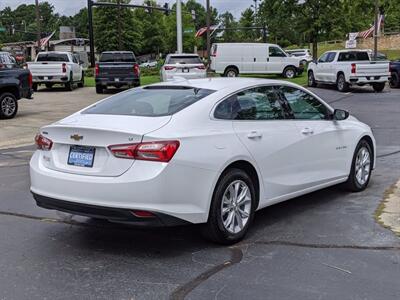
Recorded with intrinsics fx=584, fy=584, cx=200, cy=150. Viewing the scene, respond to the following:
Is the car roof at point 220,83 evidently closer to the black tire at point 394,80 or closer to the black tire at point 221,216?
the black tire at point 221,216

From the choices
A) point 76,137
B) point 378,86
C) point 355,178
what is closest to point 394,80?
point 378,86

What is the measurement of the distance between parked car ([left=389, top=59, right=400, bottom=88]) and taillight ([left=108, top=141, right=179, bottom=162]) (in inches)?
959

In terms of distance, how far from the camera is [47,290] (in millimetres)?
4254

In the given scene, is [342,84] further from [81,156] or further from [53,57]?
[81,156]

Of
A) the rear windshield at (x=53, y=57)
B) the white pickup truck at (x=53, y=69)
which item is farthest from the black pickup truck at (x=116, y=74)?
the rear windshield at (x=53, y=57)

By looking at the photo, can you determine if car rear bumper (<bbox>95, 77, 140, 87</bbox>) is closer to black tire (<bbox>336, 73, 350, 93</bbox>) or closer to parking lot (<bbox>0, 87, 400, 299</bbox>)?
black tire (<bbox>336, 73, 350, 93</bbox>)

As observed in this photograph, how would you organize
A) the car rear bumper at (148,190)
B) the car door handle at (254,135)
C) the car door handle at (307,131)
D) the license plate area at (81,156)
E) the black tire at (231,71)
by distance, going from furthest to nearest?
the black tire at (231,71)
the car door handle at (307,131)
the car door handle at (254,135)
the license plate area at (81,156)
the car rear bumper at (148,190)

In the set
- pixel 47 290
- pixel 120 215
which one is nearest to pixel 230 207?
pixel 120 215

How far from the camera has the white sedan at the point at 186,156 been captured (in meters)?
4.75

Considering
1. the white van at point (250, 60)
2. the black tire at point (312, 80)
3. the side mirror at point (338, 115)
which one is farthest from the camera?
the white van at point (250, 60)

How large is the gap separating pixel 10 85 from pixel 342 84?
14801 mm

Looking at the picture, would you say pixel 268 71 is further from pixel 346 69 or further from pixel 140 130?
pixel 140 130

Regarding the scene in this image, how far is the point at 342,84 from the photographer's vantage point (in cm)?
2559

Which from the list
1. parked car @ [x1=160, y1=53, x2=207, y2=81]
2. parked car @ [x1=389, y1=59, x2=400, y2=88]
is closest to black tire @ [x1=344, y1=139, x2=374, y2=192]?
parked car @ [x1=160, y1=53, x2=207, y2=81]
